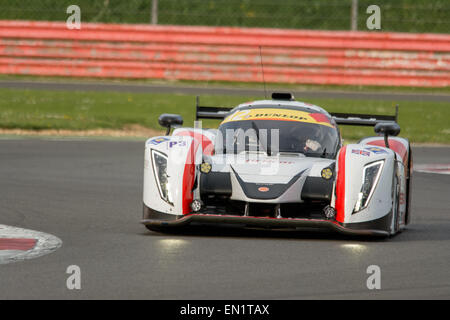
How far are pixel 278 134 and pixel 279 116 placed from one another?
0.25 m

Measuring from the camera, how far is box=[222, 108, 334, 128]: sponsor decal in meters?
9.43

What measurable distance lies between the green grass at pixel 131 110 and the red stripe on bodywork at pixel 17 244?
10.5 meters

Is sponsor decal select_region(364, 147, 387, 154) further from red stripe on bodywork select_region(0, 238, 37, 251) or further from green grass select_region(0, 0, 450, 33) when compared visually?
green grass select_region(0, 0, 450, 33)

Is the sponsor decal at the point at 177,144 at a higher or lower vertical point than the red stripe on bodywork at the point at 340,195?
higher

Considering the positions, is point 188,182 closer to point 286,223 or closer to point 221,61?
point 286,223

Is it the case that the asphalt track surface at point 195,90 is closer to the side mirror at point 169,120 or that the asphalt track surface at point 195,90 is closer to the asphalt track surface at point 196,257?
the asphalt track surface at point 196,257

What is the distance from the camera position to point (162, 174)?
→ 830cm

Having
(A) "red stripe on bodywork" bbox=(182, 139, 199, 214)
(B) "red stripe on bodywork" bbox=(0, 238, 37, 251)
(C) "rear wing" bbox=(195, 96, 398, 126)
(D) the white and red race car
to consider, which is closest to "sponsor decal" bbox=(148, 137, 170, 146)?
(D) the white and red race car

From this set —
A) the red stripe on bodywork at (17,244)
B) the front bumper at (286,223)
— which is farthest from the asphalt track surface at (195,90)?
the red stripe on bodywork at (17,244)

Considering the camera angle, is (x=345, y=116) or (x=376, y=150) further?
(x=345, y=116)

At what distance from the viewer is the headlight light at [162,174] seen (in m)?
8.26

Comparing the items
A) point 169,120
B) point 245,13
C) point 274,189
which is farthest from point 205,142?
point 245,13

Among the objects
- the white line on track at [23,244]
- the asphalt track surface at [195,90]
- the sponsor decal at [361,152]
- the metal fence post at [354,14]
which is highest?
the metal fence post at [354,14]
